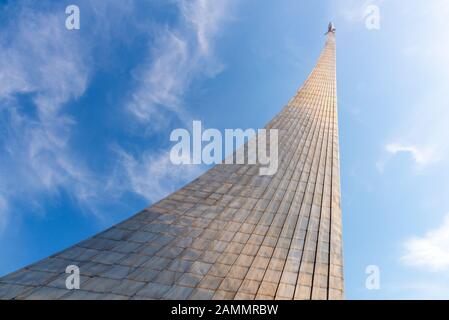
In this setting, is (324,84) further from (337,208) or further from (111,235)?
(111,235)

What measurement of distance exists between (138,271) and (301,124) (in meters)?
12.6

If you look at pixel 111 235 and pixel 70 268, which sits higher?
pixel 111 235

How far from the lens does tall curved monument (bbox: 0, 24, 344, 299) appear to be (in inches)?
275

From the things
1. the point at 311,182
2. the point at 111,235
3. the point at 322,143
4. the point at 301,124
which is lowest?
the point at 111,235

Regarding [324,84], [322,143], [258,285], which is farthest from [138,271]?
[324,84]

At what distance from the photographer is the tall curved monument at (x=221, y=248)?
699 cm

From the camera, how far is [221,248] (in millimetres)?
8555

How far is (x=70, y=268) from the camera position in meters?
7.45
